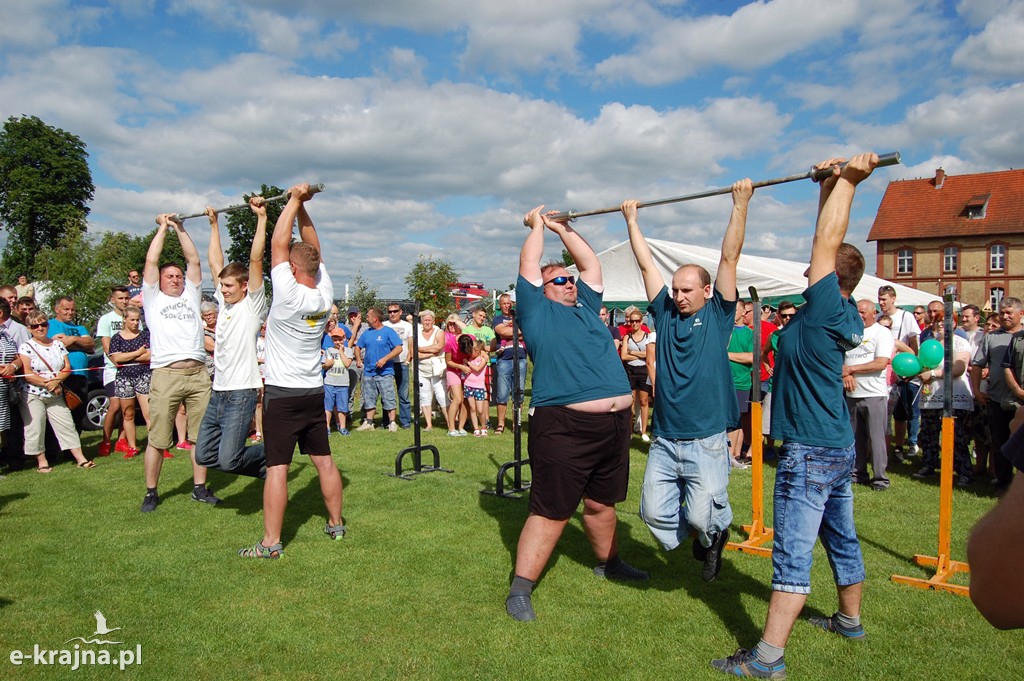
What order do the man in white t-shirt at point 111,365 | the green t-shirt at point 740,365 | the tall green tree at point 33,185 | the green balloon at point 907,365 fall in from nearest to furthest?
the green balloon at point 907,365
the green t-shirt at point 740,365
the man in white t-shirt at point 111,365
the tall green tree at point 33,185

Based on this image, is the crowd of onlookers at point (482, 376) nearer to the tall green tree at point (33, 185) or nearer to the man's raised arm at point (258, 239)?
the man's raised arm at point (258, 239)

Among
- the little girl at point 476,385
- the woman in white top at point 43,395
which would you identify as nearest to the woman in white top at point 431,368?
the little girl at point 476,385

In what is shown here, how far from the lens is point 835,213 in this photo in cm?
356

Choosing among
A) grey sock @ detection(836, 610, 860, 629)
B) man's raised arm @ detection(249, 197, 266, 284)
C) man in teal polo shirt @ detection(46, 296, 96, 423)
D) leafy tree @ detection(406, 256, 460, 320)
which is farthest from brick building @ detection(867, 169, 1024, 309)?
man's raised arm @ detection(249, 197, 266, 284)

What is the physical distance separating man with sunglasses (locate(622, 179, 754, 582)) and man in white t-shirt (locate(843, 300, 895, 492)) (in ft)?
13.4

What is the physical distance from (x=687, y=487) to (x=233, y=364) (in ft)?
13.3

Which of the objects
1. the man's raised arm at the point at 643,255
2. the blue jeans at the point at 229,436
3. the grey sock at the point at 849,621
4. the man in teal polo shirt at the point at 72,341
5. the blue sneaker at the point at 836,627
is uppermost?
the man's raised arm at the point at 643,255

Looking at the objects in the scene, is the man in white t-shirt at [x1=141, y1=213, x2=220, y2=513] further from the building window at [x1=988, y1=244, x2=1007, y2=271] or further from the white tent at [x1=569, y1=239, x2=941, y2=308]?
the building window at [x1=988, y1=244, x2=1007, y2=271]

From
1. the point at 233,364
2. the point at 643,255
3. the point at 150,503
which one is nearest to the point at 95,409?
the point at 150,503

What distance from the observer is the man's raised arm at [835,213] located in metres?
3.53

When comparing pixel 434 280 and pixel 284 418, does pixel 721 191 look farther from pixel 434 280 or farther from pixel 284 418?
pixel 434 280

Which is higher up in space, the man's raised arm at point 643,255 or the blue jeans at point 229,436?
the man's raised arm at point 643,255

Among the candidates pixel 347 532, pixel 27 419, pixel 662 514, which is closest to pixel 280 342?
pixel 347 532

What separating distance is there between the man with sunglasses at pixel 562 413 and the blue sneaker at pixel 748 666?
1174 millimetres
